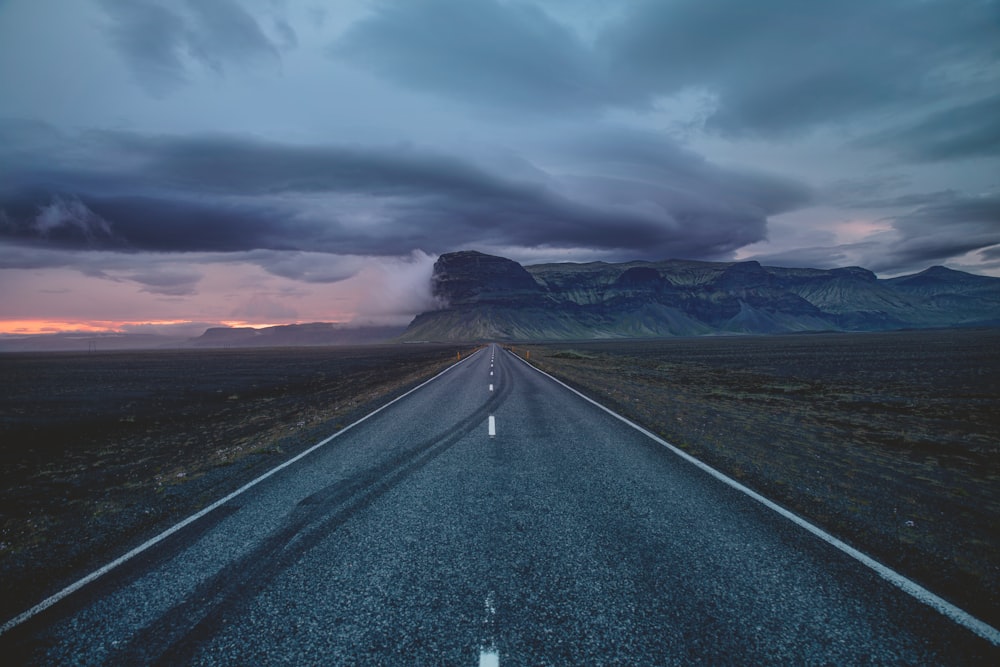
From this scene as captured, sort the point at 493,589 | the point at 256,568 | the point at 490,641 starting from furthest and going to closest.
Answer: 1. the point at 256,568
2. the point at 493,589
3. the point at 490,641

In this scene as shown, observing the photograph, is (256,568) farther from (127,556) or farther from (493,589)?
(493,589)

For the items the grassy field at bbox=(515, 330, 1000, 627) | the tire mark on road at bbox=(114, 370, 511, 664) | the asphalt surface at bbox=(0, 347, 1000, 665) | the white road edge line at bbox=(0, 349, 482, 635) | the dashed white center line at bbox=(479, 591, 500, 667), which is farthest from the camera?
the grassy field at bbox=(515, 330, 1000, 627)

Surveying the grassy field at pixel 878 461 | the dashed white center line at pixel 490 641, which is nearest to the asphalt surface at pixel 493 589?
the dashed white center line at pixel 490 641

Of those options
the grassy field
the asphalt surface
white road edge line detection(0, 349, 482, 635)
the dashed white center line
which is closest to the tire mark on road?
the asphalt surface

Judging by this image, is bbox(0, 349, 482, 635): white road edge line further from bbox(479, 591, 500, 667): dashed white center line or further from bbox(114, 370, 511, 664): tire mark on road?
bbox(479, 591, 500, 667): dashed white center line

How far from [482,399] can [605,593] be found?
12527 mm

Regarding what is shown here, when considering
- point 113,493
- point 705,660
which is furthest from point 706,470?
point 113,493

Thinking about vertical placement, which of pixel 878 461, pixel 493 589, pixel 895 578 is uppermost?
pixel 493 589

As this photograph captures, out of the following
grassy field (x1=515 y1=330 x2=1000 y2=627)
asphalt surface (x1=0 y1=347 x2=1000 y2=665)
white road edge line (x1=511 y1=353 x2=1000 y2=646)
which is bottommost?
grassy field (x1=515 y1=330 x2=1000 y2=627)

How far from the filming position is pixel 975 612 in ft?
11.4

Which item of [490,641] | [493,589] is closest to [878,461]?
[493,589]

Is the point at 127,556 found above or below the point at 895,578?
above

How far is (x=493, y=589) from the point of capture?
12.5 feet

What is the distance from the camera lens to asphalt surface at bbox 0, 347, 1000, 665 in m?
3.06
